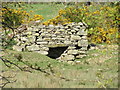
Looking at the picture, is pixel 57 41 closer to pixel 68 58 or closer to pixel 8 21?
pixel 68 58

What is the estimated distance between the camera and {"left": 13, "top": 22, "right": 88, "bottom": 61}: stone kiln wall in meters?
15.8

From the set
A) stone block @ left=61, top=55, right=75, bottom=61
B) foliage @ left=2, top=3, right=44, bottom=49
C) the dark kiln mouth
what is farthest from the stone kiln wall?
foliage @ left=2, top=3, right=44, bottom=49

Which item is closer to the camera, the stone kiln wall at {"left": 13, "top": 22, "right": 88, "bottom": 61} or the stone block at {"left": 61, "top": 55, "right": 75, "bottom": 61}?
the stone block at {"left": 61, "top": 55, "right": 75, "bottom": 61}

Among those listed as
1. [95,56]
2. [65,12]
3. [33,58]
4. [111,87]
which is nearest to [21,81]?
[111,87]

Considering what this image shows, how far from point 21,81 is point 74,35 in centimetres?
917

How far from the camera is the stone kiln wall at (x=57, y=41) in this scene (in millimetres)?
15766

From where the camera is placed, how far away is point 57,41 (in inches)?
628

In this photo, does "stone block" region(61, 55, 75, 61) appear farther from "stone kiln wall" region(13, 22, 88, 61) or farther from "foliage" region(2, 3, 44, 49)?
"foliage" region(2, 3, 44, 49)

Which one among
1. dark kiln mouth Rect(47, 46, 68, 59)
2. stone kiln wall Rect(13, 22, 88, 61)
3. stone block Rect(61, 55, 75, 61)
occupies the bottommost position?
stone block Rect(61, 55, 75, 61)

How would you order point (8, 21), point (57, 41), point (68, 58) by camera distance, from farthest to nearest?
point (57, 41) < point (68, 58) < point (8, 21)

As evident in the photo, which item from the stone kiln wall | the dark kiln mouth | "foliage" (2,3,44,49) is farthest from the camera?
the dark kiln mouth

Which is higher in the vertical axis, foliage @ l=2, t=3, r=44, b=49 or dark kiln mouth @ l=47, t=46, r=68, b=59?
foliage @ l=2, t=3, r=44, b=49

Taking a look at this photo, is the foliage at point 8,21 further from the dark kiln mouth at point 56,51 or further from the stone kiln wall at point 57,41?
the dark kiln mouth at point 56,51

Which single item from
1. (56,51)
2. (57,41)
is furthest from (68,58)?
(57,41)
